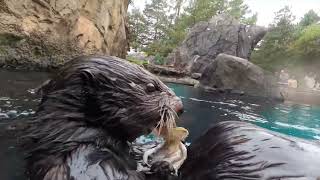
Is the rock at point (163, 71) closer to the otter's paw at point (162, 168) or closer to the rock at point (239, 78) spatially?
the rock at point (239, 78)

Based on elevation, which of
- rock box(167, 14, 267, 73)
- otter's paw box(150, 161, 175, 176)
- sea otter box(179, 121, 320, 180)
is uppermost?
rock box(167, 14, 267, 73)

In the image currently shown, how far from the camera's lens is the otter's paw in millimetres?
1588

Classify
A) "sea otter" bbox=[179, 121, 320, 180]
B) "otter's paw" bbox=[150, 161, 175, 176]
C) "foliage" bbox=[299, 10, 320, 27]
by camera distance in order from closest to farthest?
"sea otter" bbox=[179, 121, 320, 180] → "otter's paw" bbox=[150, 161, 175, 176] → "foliage" bbox=[299, 10, 320, 27]

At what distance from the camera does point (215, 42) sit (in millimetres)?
32531

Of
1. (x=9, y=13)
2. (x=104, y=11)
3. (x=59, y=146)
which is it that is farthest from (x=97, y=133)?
(x=104, y=11)

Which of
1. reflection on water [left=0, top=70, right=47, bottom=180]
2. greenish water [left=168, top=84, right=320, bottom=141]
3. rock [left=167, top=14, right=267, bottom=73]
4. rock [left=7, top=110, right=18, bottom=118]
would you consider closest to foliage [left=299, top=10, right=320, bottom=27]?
rock [left=167, top=14, right=267, bottom=73]

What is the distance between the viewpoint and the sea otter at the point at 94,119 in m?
1.42

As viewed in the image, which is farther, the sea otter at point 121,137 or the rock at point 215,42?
the rock at point 215,42

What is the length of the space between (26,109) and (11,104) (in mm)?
306

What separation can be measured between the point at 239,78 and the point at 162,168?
16.4m

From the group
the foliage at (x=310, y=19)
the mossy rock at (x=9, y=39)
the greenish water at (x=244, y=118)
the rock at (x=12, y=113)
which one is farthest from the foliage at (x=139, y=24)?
→ the rock at (x=12, y=113)

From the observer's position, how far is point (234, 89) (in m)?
17.1

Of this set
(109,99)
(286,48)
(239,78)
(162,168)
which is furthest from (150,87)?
(286,48)

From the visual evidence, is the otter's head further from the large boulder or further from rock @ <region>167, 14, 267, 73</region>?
rock @ <region>167, 14, 267, 73</region>
